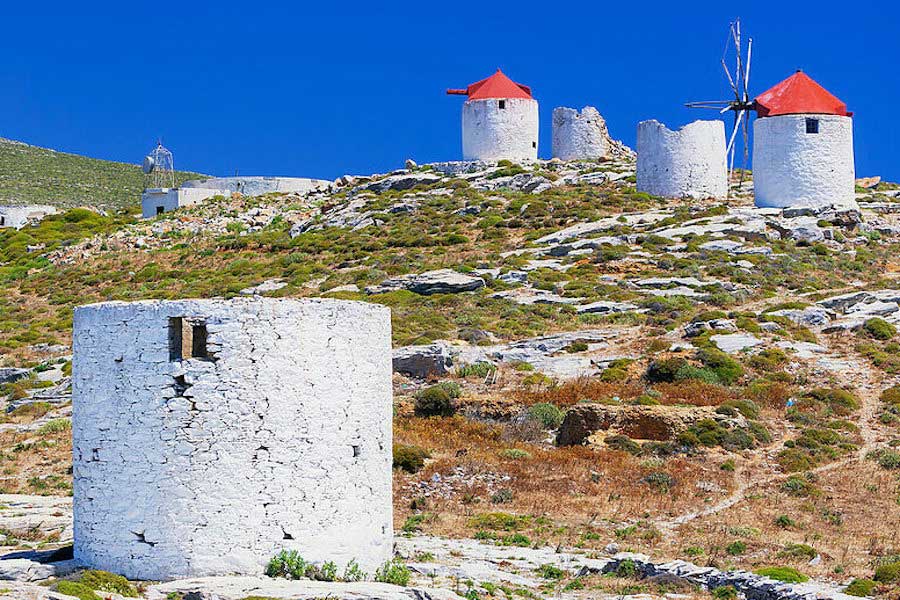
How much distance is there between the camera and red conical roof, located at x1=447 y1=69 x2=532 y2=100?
60906 mm

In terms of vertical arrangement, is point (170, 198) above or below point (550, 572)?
above

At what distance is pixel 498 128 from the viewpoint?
2410 inches

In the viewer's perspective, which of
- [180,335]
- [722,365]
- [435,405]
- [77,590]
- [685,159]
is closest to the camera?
[77,590]

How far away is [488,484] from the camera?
23.3 meters

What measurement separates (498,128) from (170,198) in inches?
721

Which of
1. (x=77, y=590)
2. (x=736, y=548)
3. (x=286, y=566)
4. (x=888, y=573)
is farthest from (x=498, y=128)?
(x=77, y=590)

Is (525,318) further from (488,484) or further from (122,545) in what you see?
(122,545)

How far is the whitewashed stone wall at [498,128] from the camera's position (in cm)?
6100

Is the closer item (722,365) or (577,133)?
(722,365)

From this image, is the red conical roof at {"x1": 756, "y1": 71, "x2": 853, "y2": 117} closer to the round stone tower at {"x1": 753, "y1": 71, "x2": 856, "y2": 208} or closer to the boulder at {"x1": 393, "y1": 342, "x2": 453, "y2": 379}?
the round stone tower at {"x1": 753, "y1": 71, "x2": 856, "y2": 208}

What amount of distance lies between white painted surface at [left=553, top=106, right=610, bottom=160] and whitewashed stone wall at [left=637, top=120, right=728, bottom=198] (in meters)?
11.4

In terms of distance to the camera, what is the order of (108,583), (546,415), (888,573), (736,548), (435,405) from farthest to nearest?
(435,405) < (546,415) < (736,548) < (888,573) < (108,583)

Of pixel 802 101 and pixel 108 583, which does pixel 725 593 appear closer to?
pixel 108 583

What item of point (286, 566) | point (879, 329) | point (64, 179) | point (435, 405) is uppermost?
point (64, 179)
